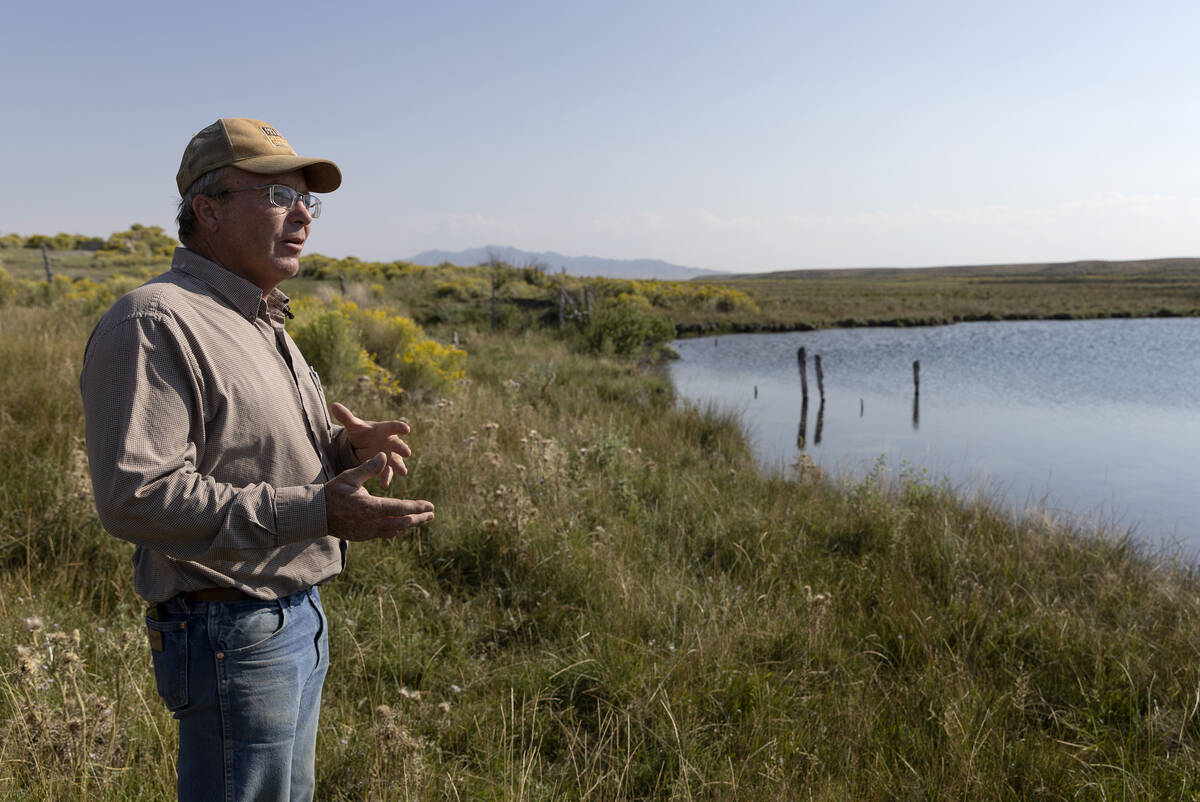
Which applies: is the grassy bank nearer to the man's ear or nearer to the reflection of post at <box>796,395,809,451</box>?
the man's ear

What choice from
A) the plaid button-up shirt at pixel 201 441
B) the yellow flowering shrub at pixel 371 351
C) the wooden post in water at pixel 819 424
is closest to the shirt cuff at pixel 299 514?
the plaid button-up shirt at pixel 201 441

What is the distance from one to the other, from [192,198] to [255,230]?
0.48 feet

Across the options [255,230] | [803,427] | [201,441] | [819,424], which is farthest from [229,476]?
[819,424]

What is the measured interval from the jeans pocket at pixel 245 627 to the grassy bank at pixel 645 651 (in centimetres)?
94

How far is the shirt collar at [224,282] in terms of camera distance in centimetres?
159

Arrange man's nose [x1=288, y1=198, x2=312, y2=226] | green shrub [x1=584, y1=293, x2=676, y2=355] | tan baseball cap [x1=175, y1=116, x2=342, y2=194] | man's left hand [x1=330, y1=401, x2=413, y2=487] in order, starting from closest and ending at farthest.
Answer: tan baseball cap [x1=175, y1=116, x2=342, y2=194]
man's nose [x1=288, y1=198, x2=312, y2=226]
man's left hand [x1=330, y1=401, x2=413, y2=487]
green shrub [x1=584, y1=293, x2=676, y2=355]

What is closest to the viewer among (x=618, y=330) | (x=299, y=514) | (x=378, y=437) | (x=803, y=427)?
(x=299, y=514)

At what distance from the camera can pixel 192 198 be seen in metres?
1.61

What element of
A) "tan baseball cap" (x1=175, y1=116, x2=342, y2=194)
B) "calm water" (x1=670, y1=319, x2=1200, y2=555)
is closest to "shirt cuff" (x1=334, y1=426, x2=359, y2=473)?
"tan baseball cap" (x1=175, y1=116, x2=342, y2=194)

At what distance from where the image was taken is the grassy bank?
2.59 m

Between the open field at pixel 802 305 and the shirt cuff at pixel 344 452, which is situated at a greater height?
the open field at pixel 802 305

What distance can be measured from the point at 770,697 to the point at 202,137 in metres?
2.87

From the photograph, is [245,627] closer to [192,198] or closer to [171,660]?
[171,660]

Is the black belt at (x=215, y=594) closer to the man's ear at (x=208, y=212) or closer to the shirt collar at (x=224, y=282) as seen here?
the shirt collar at (x=224, y=282)
